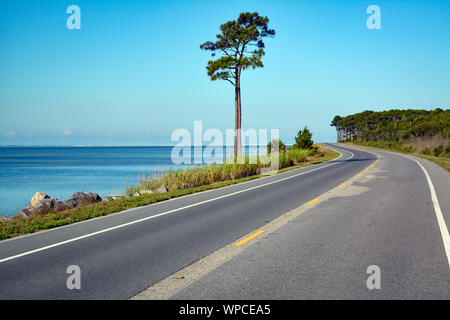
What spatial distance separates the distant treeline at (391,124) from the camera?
76.8 metres

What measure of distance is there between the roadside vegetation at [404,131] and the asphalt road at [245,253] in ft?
63.9

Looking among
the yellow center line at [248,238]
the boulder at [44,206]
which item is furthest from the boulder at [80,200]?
the yellow center line at [248,238]

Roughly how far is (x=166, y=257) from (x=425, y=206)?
26.2 ft

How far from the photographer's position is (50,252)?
6.34 m

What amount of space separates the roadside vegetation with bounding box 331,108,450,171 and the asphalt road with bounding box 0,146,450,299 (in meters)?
19.5

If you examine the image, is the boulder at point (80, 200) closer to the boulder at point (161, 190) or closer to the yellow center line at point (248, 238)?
the boulder at point (161, 190)

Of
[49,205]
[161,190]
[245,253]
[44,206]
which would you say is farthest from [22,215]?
[245,253]

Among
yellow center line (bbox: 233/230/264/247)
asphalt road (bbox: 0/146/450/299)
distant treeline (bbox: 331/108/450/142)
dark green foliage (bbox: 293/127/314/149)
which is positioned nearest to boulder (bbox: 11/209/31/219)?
asphalt road (bbox: 0/146/450/299)

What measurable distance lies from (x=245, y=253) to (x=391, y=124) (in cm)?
12168

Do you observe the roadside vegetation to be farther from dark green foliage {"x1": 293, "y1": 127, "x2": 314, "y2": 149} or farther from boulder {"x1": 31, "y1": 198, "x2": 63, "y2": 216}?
boulder {"x1": 31, "y1": 198, "x2": 63, "y2": 216}

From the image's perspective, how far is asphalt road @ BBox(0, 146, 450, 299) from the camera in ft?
14.8

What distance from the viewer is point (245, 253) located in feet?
19.7

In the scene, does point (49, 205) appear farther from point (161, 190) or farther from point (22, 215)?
point (161, 190)
